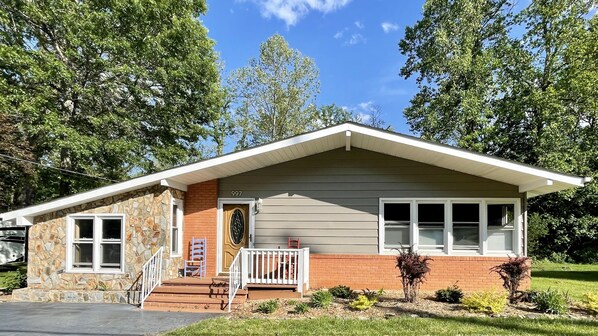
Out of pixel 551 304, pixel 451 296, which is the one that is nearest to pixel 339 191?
pixel 451 296

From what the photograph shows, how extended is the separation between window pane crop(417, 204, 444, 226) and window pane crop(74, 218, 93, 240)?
793cm

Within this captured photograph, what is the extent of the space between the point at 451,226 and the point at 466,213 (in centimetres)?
49

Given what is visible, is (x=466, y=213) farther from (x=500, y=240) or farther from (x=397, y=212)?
(x=397, y=212)

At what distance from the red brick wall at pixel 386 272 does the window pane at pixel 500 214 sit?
0.86 m

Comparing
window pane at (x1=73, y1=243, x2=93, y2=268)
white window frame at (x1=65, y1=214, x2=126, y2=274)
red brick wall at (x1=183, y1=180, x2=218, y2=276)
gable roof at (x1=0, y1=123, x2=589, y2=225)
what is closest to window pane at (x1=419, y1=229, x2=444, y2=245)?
gable roof at (x1=0, y1=123, x2=589, y2=225)

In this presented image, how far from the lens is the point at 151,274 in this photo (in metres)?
8.40

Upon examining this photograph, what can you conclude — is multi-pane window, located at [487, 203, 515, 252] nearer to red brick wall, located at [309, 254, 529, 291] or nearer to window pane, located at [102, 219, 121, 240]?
red brick wall, located at [309, 254, 529, 291]

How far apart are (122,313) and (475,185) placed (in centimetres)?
827

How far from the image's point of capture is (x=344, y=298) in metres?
8.26

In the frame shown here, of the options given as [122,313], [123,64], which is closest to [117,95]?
[123,64]

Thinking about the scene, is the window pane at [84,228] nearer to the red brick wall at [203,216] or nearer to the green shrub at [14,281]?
the green shrub at [14,281]

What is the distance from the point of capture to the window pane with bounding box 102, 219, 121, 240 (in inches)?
362

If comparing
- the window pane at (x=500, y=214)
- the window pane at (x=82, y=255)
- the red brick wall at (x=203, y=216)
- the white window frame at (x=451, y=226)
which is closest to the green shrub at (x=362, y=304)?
the white window frame at (x=451, y=226)

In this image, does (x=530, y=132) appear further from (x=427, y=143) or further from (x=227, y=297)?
(x=227, y=297)
